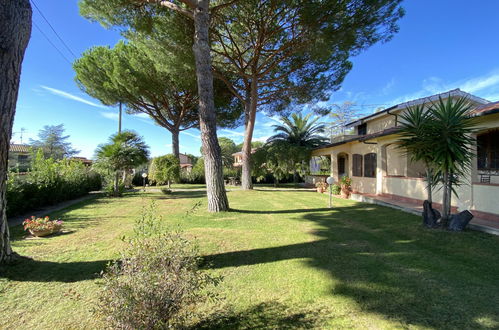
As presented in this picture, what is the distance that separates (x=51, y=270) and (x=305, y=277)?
4.06 m

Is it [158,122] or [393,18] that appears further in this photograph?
[158,122]

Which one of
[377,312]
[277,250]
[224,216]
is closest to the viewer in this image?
[377,312]

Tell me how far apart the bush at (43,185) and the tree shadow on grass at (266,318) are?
8538 mm

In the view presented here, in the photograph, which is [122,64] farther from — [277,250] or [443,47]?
[443,47]

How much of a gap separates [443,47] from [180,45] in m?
17.5

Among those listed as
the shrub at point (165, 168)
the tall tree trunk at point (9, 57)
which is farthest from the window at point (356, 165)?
the tall tree trunk at point (9, 57)

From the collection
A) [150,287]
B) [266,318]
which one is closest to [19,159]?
[150,287]

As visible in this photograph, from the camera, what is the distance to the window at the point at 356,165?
1380cm

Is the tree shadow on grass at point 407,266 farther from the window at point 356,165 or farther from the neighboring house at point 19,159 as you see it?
the neighboring house at point 19,159

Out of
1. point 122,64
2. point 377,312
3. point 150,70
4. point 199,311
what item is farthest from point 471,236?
point 122,64

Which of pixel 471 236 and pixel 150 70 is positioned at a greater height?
pixel 150 70

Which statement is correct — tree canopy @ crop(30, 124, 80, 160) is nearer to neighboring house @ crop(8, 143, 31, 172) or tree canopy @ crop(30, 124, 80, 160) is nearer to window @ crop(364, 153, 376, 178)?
neighboring house @ crop(8, 143, 31, 172)

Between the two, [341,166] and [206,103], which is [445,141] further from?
[341,166]

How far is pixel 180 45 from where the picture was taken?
11.6 m
